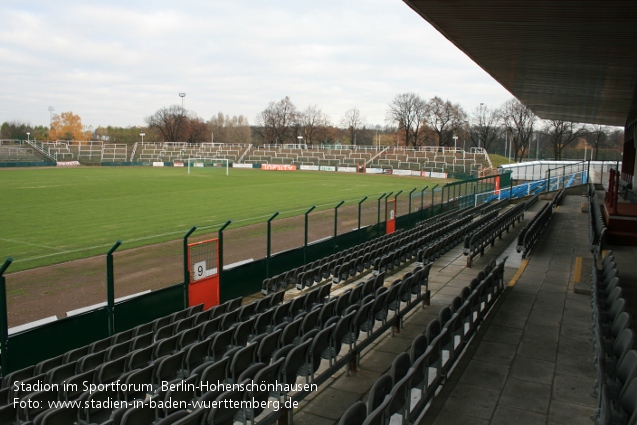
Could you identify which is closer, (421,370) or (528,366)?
(421,370)

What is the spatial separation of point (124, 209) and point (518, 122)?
261 ft

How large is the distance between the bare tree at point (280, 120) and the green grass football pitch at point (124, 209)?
225ft

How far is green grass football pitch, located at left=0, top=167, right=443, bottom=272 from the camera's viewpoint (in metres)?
19.0

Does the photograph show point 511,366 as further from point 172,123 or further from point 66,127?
point 66,127

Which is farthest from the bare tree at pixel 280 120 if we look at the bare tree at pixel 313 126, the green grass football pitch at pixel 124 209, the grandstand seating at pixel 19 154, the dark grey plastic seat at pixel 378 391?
the dark grey plastic seat at pixel 378 391

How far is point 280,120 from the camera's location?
377 feet

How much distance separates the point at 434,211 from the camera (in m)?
24.7

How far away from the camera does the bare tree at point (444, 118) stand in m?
97.9

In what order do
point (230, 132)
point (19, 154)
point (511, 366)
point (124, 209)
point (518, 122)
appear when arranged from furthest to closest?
point (230, 132), point (518, 122), point (19, 154), point (124, 209), point (511, 366)

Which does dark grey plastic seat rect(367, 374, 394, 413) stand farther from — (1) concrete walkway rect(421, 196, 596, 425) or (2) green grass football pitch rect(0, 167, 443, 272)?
(2) green grass football pitch rect(0, 167, 443, 272)

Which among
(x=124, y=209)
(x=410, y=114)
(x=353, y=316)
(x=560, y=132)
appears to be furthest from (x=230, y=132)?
(x=353, y=316)

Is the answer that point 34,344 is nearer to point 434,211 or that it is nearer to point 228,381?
point 228,381

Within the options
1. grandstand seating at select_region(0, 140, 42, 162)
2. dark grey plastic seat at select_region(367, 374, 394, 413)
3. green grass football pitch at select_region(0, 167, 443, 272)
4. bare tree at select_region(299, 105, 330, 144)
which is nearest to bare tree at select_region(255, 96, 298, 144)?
bare tree at select_region(299, 105, 330, 144)

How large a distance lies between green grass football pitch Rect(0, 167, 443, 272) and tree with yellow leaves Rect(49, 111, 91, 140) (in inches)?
3536
